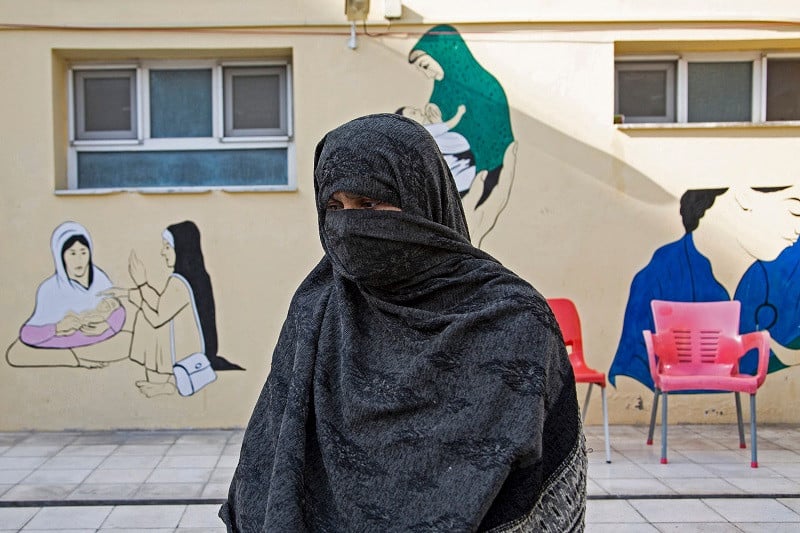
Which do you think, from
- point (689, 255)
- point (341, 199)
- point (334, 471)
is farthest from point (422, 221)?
point (689, 255)

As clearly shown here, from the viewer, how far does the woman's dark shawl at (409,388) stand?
4.89 feet

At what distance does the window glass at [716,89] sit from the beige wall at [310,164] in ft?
0.84

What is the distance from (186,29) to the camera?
6.09 m

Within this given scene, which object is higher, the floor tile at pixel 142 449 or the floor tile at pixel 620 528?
the floor tile at pixel 142 449

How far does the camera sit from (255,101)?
6.42 meters

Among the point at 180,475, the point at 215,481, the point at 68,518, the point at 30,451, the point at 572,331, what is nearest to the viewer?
the point at 68,518

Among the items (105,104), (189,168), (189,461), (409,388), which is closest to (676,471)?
(189,461)

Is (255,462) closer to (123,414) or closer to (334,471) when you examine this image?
(334,471)

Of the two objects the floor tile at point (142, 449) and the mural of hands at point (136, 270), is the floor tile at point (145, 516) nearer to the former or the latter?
the floor tile at point (142, 449)

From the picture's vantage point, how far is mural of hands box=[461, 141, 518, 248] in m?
6.20

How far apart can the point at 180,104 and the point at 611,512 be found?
4.17 metres

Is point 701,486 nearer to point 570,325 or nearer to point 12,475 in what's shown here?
point 570,325

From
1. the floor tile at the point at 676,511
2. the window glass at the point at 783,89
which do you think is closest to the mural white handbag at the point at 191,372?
the floor tile at the point at 676,511

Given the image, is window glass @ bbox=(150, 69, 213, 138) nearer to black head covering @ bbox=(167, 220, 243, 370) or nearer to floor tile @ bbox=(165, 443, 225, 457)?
black head covering @ bbox=(167, 220, 243, 370)
